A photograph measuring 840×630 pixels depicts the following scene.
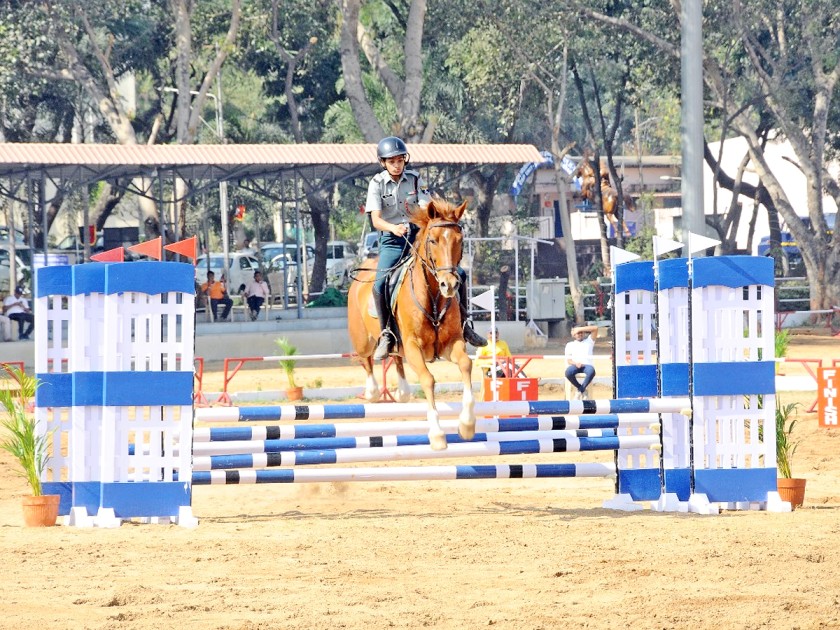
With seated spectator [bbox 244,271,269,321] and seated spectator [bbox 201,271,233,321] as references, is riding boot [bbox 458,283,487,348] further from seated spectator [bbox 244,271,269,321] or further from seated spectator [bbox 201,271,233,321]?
seated spectator [bbox 244,271,269,321]

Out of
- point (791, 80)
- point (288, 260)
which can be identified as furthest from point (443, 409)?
point (288, 260)

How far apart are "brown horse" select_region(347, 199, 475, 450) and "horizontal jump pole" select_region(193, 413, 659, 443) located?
313 millimetres

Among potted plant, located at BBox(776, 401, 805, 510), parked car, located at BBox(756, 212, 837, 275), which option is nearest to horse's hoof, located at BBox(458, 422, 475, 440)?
potted plant, located at BBox(776, 401, 805, 510)

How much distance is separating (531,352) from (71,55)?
13.4m

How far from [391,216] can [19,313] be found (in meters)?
20.0

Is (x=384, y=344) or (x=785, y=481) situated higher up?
(x=384, y=344)

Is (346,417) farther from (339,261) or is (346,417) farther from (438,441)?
(339,261)

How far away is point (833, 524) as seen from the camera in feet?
28.8

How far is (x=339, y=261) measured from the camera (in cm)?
4631

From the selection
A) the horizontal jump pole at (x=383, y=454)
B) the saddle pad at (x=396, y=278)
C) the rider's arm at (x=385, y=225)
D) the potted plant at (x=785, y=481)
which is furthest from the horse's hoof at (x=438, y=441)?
the potted plant at (x=785, y=481)

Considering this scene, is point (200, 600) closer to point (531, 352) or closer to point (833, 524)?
point (833, 524)

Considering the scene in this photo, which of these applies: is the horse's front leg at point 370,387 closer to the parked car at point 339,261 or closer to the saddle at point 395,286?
the saddle at point 395,286

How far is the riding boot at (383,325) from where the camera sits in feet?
32.4

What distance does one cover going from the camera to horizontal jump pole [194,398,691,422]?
9.10 metres
